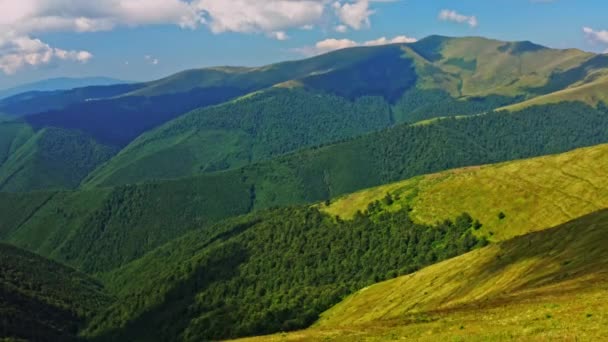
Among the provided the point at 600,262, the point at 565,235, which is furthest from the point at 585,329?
the point at 565,235

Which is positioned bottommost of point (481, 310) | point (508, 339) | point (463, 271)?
point (463, 271)

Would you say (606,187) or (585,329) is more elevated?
(585,329)

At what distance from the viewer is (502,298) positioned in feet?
231

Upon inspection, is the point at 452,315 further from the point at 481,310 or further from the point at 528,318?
the point at 528,318

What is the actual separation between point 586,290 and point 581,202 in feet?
457

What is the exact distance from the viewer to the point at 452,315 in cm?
6316

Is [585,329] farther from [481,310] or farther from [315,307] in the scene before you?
[315,307]

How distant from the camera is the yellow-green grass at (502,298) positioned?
48062 mm

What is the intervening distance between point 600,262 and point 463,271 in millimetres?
48702

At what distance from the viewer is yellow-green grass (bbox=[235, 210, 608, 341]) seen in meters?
48.1

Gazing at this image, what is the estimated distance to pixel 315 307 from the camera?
17138 cm

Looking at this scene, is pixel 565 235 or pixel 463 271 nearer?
pixel 565 235

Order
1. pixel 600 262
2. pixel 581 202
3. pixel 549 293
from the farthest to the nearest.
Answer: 1. pixel 581 202
2. pixel 600 262
3. pixel 549 293

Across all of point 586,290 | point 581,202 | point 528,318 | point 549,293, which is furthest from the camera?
point 581,202
